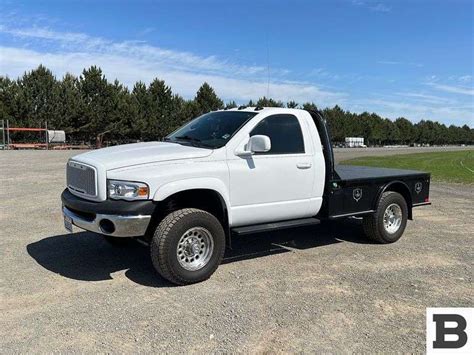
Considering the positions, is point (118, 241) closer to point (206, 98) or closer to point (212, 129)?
point (212, 129)

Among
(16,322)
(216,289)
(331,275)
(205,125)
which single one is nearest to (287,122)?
(205,125)

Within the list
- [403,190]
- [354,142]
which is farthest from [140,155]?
[354,142]

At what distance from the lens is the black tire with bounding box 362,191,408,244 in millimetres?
7266

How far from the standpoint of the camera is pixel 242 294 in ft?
16.5

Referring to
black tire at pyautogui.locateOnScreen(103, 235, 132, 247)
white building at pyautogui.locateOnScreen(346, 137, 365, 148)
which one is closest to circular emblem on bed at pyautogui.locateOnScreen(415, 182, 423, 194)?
black tire at pyautogui.locateOnScreen(103, 235, 132, 247)

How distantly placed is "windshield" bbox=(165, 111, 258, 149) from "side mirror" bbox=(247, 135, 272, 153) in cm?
34

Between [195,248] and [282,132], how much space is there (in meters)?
2.11

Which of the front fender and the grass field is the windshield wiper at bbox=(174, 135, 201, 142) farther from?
the grass field

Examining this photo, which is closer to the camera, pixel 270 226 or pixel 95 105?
pixel 270 226

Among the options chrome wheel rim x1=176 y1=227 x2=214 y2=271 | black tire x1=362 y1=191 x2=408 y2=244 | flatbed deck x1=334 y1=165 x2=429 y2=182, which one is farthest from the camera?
black tire x1=362 y1=191 x2=408 y2=244

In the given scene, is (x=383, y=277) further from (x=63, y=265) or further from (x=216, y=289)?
(x=63, y=265)

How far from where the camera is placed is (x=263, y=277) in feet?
18.5

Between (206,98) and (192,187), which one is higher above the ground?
(206,98)

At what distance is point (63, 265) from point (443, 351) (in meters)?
4.62
